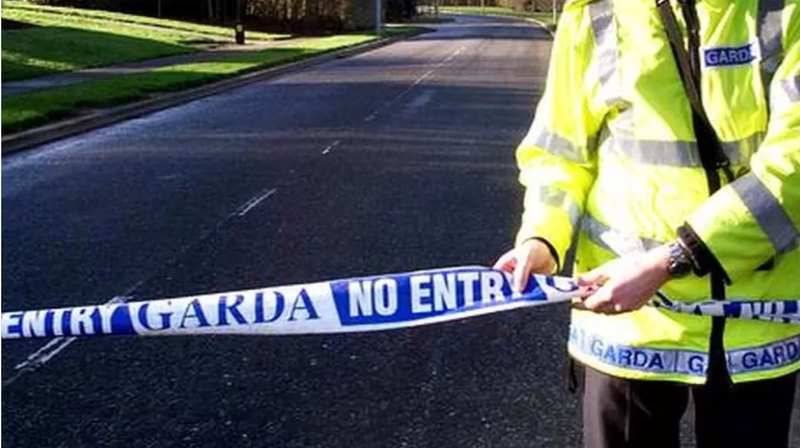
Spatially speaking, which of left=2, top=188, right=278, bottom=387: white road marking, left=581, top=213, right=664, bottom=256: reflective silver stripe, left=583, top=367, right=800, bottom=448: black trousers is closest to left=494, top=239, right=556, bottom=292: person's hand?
left=581, top=213, right=664, bottom=256: reflective silver stripe

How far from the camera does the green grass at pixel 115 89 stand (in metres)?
18.3

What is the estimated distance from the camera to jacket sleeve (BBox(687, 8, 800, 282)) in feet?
7.75

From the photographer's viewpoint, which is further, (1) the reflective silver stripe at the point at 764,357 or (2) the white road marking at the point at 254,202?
(2) the white road marking at the point at 254,202

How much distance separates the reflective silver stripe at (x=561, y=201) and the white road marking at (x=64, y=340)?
10.6ft

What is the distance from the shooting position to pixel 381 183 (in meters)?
12.5

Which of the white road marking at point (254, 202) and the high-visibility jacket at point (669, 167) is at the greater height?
the high-visibility jacket at point (669, 167)

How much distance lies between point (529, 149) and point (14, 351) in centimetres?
433

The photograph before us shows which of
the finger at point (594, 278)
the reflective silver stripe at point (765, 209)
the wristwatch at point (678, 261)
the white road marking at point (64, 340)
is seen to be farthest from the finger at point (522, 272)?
the white road marking at point (64, 340)

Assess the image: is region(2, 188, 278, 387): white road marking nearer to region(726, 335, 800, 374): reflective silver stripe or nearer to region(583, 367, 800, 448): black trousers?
region(583, 367, 800, 448): black trousers

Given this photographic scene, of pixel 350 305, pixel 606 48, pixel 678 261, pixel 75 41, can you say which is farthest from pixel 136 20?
pixel 678 261

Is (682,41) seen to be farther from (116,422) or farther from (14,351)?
(14,351)

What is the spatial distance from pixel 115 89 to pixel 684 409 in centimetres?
2162

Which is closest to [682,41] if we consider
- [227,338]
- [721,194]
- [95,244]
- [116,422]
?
[721,194]

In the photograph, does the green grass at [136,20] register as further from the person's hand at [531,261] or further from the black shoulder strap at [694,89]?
the black shoulder strap at [694,89]
